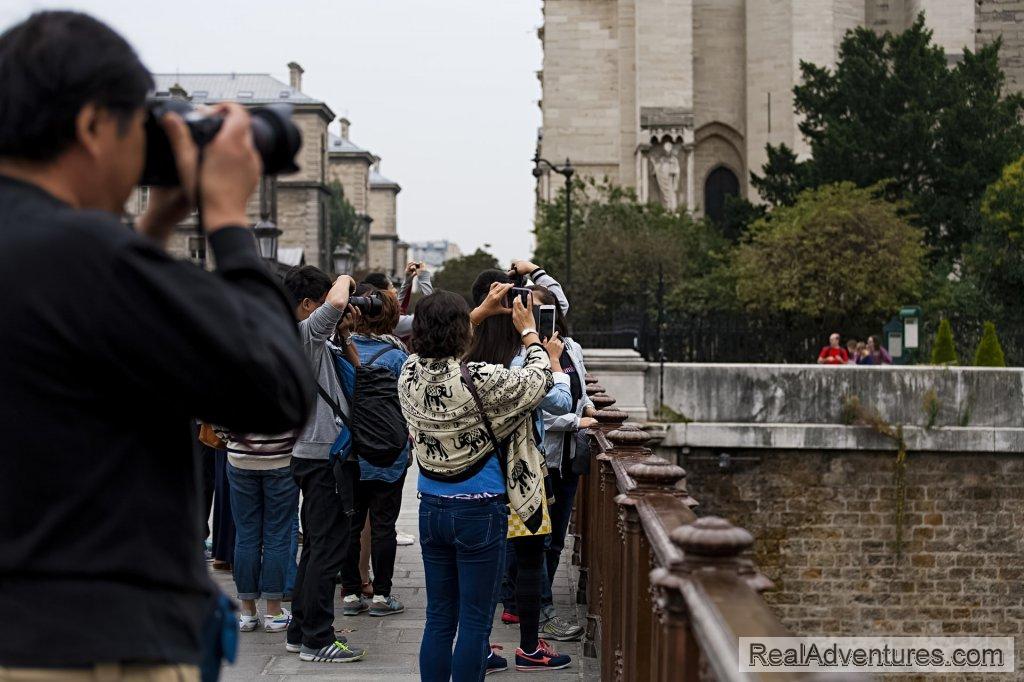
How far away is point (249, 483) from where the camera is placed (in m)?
7.43

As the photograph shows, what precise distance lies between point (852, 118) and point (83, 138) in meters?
39.1

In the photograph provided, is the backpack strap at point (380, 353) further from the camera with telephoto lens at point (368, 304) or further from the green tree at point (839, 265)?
the green tree at point (839, 265)

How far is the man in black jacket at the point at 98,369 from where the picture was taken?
6.27 ft

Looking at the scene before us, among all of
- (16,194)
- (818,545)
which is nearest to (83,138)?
(16,194)

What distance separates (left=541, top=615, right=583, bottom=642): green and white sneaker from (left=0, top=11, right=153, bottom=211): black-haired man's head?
6138mm

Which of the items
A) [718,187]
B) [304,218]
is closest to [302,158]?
[304,218]

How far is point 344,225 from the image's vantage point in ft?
326

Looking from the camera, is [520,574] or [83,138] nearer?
[83,138]

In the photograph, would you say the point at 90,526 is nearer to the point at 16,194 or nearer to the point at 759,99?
the point at 16,194

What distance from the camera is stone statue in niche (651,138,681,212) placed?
152ft

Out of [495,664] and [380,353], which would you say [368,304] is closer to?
[380,353]

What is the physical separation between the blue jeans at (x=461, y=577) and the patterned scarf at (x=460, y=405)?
0.19m

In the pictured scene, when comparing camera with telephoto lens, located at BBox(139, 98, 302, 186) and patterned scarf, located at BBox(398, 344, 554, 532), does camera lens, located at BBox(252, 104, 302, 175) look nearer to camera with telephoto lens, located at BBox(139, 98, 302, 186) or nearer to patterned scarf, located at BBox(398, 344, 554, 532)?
camera with telephoto lens, located at BBox(139, 98, 302, 186)

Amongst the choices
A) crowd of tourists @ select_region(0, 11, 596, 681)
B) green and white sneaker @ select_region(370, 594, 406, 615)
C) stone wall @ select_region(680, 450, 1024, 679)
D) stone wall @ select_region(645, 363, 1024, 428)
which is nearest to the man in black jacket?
crowd of tourists @ select_region(0, 11, 596, 681)
